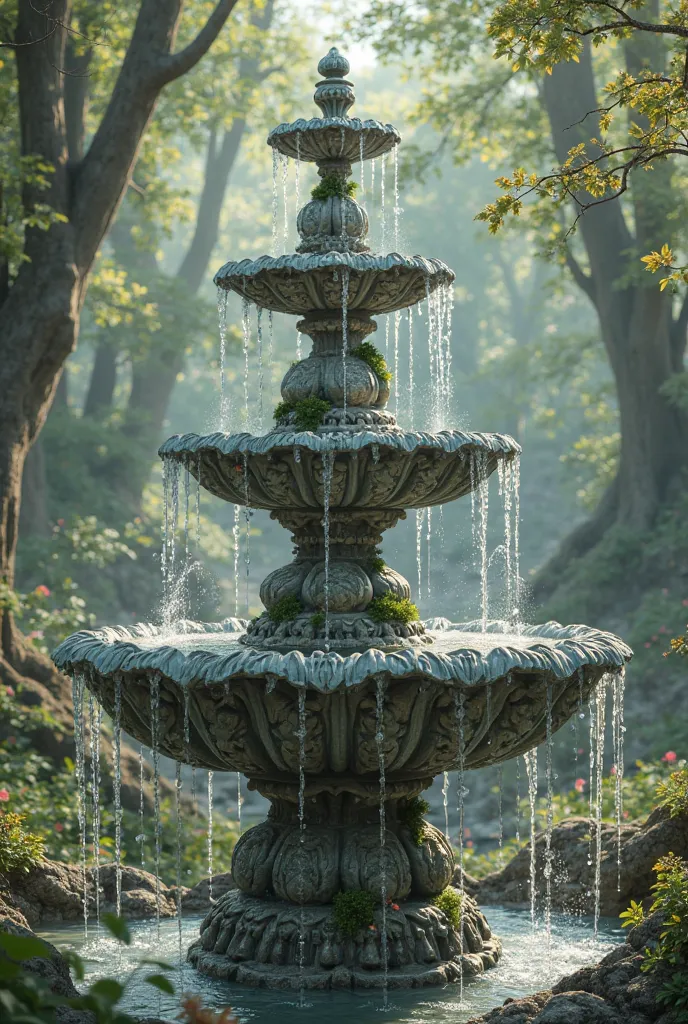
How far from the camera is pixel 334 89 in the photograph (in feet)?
27.3

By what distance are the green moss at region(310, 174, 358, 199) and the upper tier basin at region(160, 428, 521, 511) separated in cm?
164

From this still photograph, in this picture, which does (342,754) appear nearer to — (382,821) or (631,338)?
(382,821)

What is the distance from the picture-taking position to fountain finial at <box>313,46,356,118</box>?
328 inches

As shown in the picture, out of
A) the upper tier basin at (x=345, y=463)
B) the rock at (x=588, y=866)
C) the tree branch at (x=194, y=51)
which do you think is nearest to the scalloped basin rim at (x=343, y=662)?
the upper tier basin at (x=345, y=463)

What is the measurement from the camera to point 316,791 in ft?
24.0

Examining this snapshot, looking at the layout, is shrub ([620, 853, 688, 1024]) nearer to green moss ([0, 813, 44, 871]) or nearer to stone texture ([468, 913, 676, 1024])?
stone texture ([468, 913, 676, 1024])

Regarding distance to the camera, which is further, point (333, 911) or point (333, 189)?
point (333, 189)

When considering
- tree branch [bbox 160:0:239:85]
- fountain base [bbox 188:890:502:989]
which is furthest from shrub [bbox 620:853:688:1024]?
tree branch [bbox 160:0:239:85]

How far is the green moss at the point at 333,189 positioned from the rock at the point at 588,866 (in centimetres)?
442

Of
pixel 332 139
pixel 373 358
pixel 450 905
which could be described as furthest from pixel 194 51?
pixel 450 905

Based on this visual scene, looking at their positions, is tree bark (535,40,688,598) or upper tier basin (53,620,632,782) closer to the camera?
upper tier basin (53,620,632,782)

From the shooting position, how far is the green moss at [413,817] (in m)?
7.68

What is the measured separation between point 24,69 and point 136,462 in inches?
528

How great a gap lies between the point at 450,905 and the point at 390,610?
1.67 meters
